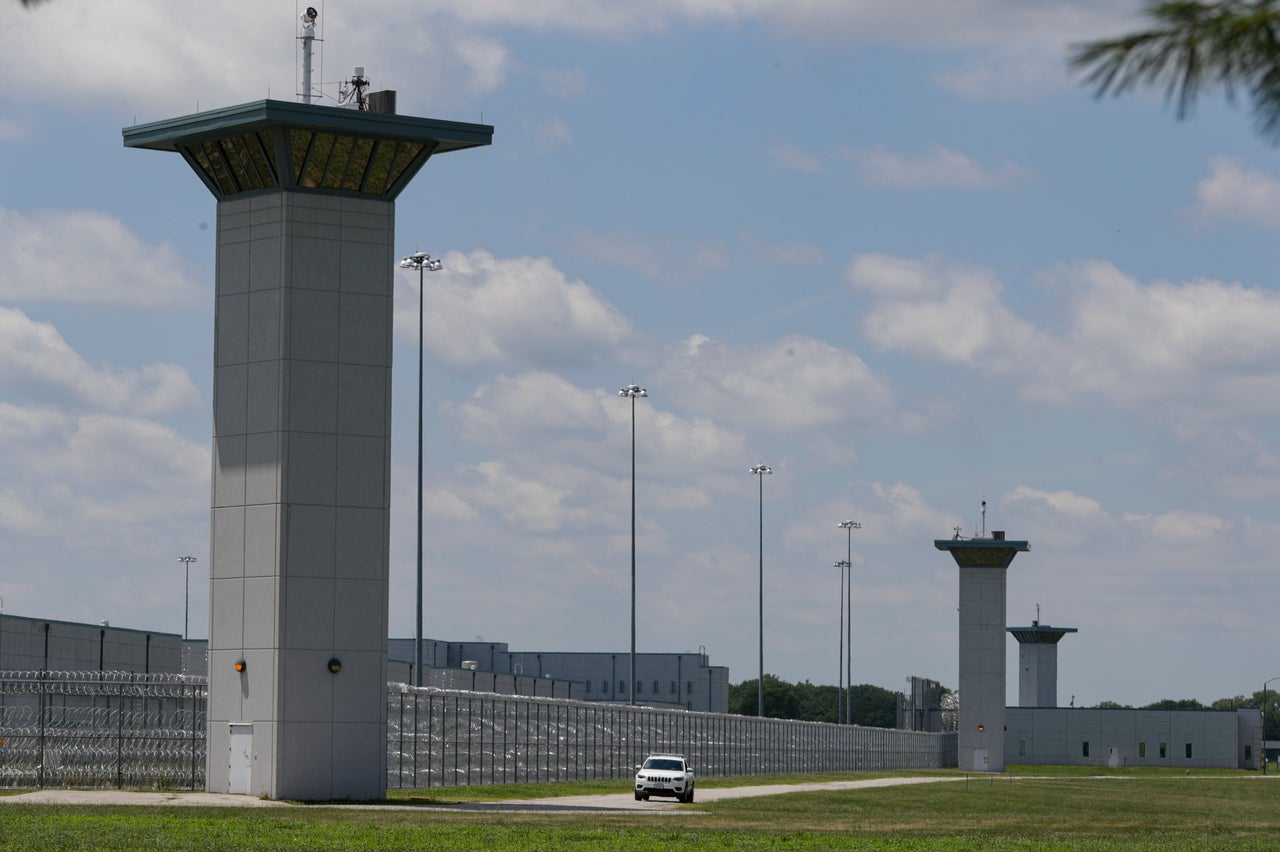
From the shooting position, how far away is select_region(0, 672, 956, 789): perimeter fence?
163 feet

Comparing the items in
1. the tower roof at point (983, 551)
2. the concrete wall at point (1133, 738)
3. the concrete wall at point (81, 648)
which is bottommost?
the concrete wall at point (1133, 738)

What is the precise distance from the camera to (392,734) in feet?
181

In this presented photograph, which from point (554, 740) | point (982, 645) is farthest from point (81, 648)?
point (982, 645)

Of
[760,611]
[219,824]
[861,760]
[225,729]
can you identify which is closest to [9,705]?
[225,729]

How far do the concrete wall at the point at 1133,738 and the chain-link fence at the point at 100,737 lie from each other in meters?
120

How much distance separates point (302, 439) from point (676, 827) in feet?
49.7

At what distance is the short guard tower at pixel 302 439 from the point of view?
45.7 metres

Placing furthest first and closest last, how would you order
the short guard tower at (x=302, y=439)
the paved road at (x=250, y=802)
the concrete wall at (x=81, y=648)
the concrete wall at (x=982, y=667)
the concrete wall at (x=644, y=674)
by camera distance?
the concrete wall at (x=644, y=674)
the concrete wall at (x=982, y=667)
the concrete wall at (x=81, y=648)
the short guard tower at (x=302, y=439)
the paved road at (x=250, y=802)

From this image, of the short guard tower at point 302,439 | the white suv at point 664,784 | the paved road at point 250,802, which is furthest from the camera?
the white suv at point 664,784

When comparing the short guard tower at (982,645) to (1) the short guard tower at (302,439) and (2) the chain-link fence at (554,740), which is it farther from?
(1) the short guard tower at (302,439)

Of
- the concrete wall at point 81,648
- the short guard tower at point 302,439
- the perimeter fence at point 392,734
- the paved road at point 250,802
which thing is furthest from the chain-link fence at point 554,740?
the concrete wall at point 81,648

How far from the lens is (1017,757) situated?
6270 inches

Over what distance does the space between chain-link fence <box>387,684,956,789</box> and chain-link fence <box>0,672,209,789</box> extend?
743cm

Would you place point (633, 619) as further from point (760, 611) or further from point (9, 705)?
point (9, 705)
